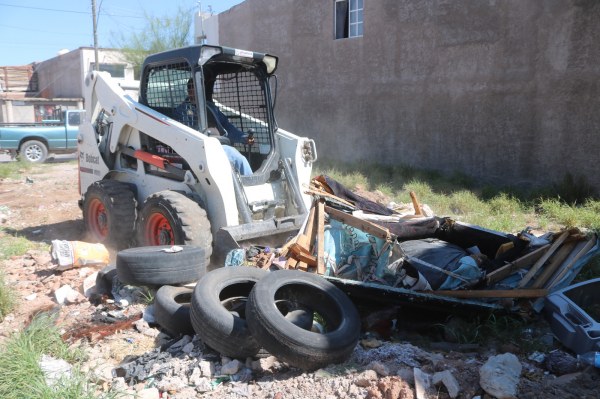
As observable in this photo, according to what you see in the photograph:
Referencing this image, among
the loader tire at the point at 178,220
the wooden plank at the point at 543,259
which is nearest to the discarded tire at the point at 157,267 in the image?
the loader tire at the point at 178,220

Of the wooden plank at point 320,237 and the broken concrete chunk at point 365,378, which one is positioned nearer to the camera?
the broken concrete chunk at point 365,378

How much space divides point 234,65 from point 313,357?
4234 mm

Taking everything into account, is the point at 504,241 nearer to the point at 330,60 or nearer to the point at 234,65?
the point at 234,65

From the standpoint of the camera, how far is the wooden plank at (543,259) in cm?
450

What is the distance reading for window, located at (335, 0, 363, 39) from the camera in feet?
43.5

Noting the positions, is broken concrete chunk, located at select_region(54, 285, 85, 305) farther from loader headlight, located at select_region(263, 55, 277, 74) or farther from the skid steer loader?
loader headlight, located at select_region(263, 55, 277, 74)

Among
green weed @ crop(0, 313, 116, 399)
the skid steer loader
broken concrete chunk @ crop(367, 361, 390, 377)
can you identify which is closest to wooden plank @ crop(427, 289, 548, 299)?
broken concrete chunk @ crop(367, 361, 390, 377)

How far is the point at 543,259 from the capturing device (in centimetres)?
463

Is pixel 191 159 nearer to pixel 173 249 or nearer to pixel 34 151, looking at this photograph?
pixel 173 249

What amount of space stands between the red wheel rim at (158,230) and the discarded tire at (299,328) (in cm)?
197

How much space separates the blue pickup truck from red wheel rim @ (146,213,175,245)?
41.3 feet

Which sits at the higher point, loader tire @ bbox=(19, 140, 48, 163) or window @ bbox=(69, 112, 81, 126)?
window @ bbox=(69, 112, 81, 126)

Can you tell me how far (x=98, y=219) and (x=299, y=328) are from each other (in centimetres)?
446

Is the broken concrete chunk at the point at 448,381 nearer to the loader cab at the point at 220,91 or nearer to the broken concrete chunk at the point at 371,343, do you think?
the broken concrete chunk at the point at 371,343
